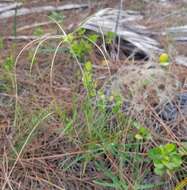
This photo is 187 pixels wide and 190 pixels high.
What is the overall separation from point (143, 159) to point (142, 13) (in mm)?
1700

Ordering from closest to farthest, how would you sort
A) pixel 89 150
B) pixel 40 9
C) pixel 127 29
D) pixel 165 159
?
1. pixel 165 159
2. pixel 89 150
3. pixel 127 29
4. pixel 40 9

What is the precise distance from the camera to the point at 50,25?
3.27 metres

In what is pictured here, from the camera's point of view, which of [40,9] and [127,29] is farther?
[40,9]

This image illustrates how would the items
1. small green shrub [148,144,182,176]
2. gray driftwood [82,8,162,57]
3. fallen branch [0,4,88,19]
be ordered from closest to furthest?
1. small green shrub [148,144,182,176]
2. gray driftwood [82,8,162,57]
3. fallen branch [0,4,88,19]

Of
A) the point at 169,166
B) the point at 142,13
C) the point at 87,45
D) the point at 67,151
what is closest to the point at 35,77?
the point at 87,45

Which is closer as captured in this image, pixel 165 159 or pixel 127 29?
pixel 165 159

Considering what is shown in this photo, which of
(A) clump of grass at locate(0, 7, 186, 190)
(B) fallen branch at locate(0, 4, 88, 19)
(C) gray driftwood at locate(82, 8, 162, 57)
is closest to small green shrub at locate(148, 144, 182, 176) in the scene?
(A) clump of grass at locate(0, 7, 186, 190)

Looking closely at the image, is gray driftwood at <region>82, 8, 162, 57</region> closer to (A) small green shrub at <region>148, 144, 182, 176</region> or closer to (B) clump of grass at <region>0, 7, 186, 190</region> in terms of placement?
(B) clump of grass at <region>0, 7, 186, 190</region>

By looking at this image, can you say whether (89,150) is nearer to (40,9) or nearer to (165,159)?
(165,159)

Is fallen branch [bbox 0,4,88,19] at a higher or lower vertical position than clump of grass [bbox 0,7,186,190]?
higher

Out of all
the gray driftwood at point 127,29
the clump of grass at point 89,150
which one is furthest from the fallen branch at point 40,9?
the clump of grass at point 89,150

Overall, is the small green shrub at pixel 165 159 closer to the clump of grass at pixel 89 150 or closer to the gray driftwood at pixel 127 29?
the clump of grass at pixel 89 150

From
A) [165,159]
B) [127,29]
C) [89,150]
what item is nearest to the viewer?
[165,159]

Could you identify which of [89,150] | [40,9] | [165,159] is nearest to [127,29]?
[40,9]
